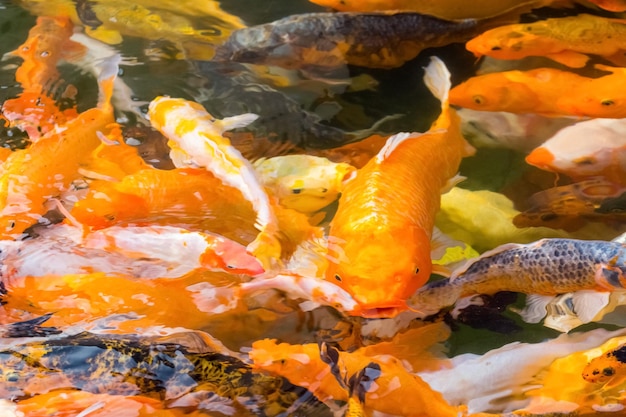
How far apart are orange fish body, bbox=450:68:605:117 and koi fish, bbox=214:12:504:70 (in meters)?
0.41

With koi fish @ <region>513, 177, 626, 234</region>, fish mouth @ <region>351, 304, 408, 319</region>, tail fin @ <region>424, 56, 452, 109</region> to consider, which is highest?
tail fin @ <region>424, 56, 452, 109</region>

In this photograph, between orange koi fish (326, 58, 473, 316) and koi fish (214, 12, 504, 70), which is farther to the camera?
koi fish (214, 12, 504, 70)

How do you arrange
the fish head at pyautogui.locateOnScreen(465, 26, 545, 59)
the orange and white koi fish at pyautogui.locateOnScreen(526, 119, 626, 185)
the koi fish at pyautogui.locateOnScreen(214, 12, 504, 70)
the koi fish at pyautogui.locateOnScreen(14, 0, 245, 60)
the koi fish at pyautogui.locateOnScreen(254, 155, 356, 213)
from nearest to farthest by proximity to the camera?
1. the koi fish at pyautogui.locateOnScreen(254, 155, 356, 213)
2. the orange and white koi fish at pyautogui.locateOnScreen(526, 119, 626, 185)
3. the fish head at pyautogui.locateOnScreen(465, 26, 545, 59)
4. the koi fish at pyautogui.locateOnScreen(214, 12, 504, 70)
5. the koi fish at pyautogui.locateOnScreen(14, 0, 245, 60)

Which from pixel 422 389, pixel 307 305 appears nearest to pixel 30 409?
pixel 307 305

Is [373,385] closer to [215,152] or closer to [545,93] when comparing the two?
[215,152]

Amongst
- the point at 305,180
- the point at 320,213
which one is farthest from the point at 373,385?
the point at 305,180

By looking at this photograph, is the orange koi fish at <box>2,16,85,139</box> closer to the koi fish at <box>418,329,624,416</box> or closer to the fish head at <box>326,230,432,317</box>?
the fish head at <box>326,230,432,317</box>

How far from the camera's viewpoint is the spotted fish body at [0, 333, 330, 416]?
62.0 inches

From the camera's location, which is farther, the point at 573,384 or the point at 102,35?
the point at 102,35

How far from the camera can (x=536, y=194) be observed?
2.38m

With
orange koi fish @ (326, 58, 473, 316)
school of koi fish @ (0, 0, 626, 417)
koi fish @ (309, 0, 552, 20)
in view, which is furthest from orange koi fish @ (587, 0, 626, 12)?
orange koi fish @ (326, 58, 473, 316)

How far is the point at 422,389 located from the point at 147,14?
2565 mm

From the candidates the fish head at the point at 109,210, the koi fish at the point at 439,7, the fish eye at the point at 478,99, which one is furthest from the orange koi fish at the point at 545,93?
the fish head at the point at 109,210

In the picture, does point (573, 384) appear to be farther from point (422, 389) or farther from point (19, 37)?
point (19, 37)
